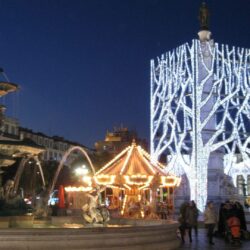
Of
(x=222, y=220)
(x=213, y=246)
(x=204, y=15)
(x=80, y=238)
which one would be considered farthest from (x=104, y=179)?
(x=204, y=15)

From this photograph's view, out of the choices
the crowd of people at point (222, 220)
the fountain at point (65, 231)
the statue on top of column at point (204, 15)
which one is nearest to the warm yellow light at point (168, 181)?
the crowd of people at point (222, 220)

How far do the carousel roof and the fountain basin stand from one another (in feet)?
43.9

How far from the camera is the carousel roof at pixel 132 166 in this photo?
85.7 ft

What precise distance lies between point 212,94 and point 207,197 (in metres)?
6.90

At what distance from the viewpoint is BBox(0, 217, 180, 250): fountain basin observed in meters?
10.6

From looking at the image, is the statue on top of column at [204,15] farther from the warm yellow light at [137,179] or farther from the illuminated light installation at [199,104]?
the warm yellow light at [137,179]

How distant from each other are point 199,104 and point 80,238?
81.0 ft

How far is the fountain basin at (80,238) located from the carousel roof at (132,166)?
13.4 m

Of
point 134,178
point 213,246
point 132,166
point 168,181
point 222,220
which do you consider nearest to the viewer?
point 213,246

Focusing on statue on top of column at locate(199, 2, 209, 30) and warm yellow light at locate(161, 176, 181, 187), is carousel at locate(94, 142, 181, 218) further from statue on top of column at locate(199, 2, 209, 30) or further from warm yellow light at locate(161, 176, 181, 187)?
statue on top of column at locate(199, 2, 209, 30)

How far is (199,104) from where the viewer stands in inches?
1368

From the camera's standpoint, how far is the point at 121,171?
2616 centimetres

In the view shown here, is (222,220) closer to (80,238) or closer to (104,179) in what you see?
(80,238)

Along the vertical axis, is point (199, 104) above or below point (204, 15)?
below
